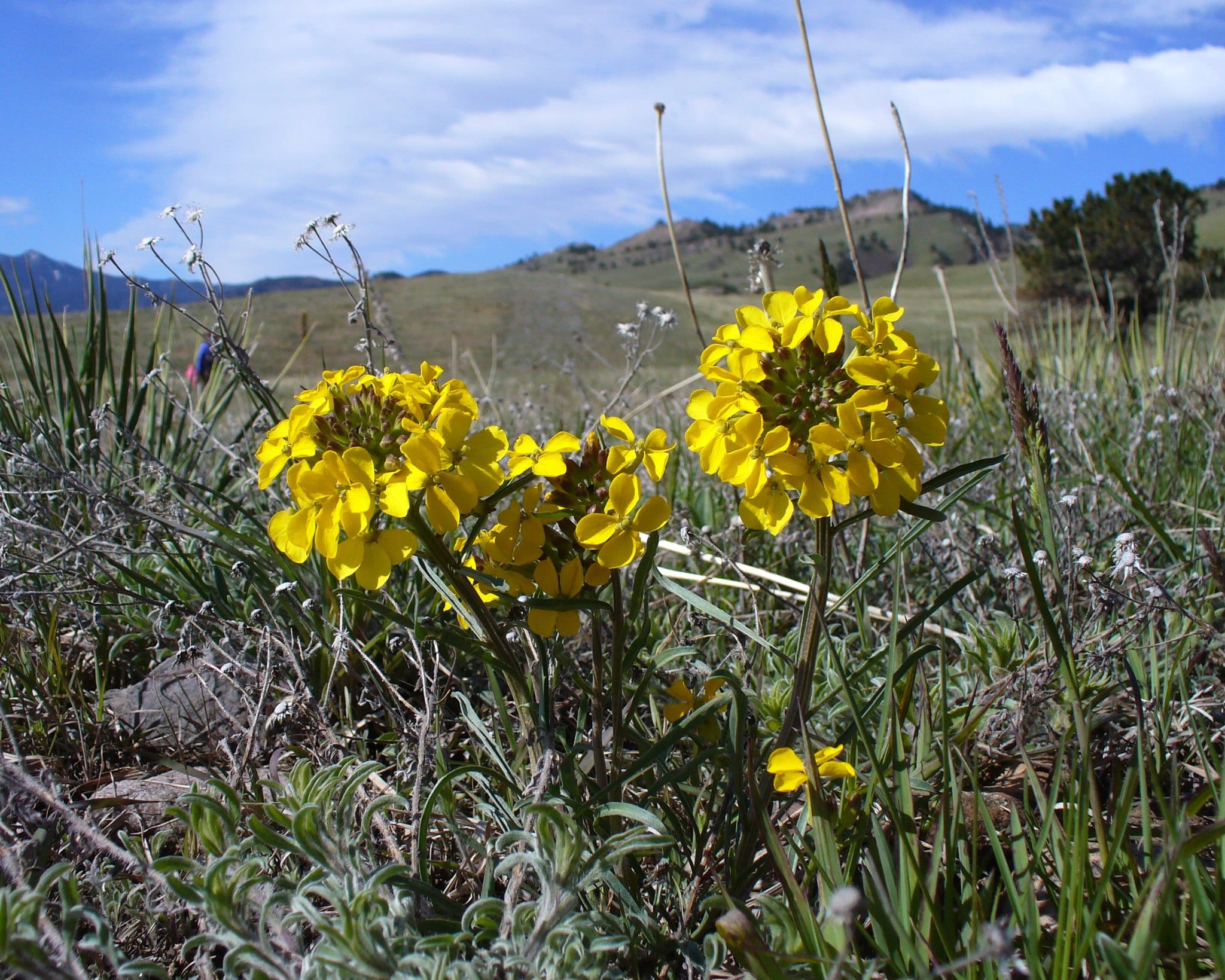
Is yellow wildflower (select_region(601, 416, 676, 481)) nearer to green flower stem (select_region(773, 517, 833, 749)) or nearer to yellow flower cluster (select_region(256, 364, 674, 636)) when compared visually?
yellow flower cluster (select_region(256, 364, 674, 636))

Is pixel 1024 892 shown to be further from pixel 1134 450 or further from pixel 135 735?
pixel 1134 450

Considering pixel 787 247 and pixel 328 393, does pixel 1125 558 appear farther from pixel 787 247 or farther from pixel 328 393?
pixel 787 247

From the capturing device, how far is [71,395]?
3.33 metres

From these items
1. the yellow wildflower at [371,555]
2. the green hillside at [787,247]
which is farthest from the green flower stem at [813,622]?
the green hillside at [787,247]

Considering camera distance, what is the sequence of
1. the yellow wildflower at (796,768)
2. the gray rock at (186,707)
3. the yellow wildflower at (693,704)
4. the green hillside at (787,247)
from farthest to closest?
the green hillside at (787,247) < the gray rock at (186,707) < the yellow wildflower at (693,704) < the yellow wildflower at (796,768)

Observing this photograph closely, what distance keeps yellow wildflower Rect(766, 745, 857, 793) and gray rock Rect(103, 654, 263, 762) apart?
4.36 ft

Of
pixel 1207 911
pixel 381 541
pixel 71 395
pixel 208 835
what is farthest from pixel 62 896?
pixel 71 395

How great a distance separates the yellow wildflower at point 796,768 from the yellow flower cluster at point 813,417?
405mm

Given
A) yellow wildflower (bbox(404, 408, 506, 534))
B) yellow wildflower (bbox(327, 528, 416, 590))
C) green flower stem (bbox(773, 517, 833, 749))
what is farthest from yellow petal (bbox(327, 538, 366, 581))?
green flower stem (bbox(773, 517, 833, 749))

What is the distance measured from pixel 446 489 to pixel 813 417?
0.57m

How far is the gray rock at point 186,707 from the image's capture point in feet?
6.99

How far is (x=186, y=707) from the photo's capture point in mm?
2244

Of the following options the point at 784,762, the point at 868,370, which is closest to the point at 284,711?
the point at 784,762

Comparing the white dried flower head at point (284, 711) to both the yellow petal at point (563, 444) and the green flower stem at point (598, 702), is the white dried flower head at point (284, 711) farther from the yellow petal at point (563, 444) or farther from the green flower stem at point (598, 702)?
the yellow petal at point (563, 444)
